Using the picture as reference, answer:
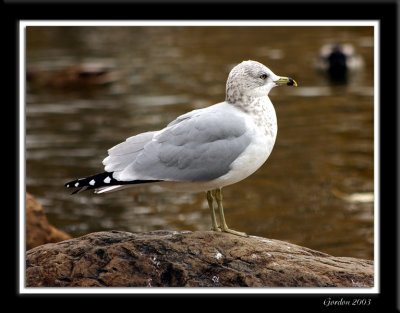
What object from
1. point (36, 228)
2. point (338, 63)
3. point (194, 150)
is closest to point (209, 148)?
point (194, 150)

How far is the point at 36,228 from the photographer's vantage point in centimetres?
923

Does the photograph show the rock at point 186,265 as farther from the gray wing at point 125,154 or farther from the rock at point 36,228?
the rock at point 36,228

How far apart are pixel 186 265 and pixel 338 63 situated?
51.4 feet

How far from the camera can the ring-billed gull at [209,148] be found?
5930 millimetres

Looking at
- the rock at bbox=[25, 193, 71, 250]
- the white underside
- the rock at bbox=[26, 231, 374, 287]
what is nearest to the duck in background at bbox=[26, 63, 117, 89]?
the rock at bbox=[25, 193, 71, 250]

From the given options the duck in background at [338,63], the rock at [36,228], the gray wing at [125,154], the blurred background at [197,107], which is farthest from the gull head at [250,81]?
the duck in background at [338,63]

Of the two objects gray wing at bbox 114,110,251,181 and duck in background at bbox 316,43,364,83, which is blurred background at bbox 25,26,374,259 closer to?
duck in background at bbox 316,43,364,83

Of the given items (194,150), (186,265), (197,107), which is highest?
(197,107)

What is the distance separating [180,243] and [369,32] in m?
21.9

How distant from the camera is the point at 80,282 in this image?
610 centimetres

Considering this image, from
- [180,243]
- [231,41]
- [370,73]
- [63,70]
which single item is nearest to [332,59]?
[370,73]

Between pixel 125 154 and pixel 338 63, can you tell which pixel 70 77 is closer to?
pixel 338 63

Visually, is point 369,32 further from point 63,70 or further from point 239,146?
point 239,146

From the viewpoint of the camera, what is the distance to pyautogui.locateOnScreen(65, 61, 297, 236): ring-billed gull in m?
5.93
